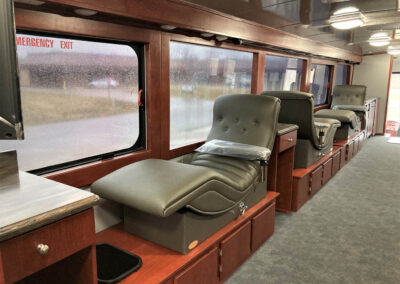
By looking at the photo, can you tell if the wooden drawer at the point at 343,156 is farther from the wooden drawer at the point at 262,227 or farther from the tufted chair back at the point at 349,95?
the wooden drawer at the point at 262,227

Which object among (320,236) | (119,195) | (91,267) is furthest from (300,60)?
(91,267)

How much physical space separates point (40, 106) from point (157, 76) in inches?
37.4

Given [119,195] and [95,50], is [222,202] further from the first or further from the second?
[95,50]

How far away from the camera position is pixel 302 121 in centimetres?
367

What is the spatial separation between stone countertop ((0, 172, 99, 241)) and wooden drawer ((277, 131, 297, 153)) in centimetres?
218

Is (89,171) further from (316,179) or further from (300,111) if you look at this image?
(316,179)

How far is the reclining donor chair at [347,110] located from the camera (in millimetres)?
5441

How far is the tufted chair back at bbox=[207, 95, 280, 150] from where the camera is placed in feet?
9.27

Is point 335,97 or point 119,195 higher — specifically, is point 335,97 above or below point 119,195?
above

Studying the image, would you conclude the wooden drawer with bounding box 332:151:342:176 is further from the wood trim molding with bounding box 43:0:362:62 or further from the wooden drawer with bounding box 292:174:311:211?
the wood trim molding with bounding box 43:0:362:62

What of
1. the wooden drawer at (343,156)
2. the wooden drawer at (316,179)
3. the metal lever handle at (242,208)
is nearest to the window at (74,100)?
the metal lever handle at (242,208)

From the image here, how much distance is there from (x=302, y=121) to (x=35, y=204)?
3.14 metres

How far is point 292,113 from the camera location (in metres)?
3.70

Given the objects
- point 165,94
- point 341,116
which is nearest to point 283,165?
point 165,94
